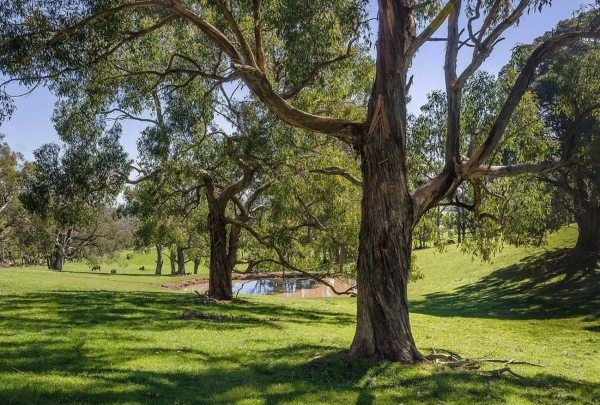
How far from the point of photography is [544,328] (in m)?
20.2

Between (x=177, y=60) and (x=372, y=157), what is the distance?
33.9ft

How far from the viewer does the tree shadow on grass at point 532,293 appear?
24328mm

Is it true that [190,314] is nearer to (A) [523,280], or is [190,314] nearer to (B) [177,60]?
(B) [177,60]

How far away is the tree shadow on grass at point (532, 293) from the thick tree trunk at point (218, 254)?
12877mm

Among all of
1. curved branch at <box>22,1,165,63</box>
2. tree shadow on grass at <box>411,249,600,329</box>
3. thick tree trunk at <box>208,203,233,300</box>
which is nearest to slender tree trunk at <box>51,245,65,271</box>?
thick tree trunk at <box>208,203,233,300</box>

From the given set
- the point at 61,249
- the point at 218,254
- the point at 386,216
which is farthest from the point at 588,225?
the point at 61,249

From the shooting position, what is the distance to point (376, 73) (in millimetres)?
9273

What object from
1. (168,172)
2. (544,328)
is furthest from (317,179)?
(544,328)

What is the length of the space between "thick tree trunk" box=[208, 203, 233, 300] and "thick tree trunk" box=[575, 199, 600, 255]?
19.5 meters

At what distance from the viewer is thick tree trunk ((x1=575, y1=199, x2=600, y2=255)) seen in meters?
27.2

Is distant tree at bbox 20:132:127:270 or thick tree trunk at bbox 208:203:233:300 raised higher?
distant tree at bbox 20:132:127:270

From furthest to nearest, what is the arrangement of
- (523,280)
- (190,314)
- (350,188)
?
(523,280), (350,188), (190,314)

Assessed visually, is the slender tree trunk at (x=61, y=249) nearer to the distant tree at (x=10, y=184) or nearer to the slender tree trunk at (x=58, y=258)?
the slender tree trunk at (x=58, y=258)

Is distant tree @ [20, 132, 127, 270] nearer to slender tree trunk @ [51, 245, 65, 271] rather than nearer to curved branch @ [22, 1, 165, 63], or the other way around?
curved branch @ [22, 1, 165, 63]
